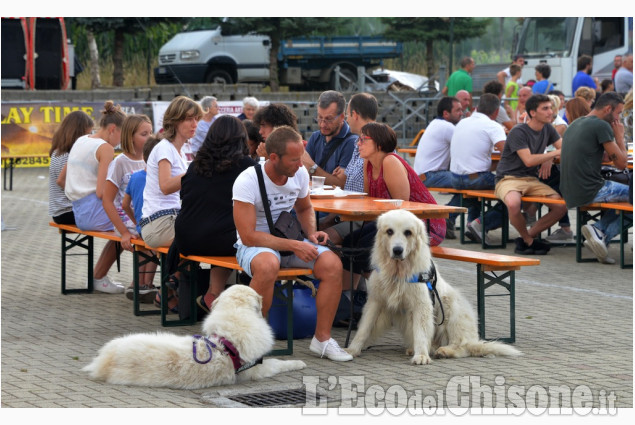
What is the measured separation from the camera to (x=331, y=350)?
21.5 ft

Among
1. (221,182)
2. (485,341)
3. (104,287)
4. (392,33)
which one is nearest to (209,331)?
(221,182)

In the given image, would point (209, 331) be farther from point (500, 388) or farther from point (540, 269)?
point (540, 269)

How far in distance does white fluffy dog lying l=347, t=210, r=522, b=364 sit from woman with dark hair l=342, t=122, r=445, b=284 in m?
0.79

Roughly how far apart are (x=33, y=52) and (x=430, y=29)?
1464 cm

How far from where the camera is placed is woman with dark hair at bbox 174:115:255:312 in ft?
22.7

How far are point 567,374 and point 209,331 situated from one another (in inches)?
81.2

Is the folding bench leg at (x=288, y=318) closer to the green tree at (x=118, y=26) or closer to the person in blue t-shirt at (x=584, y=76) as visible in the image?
the person in blue t-shirt at (x=584, y=76)

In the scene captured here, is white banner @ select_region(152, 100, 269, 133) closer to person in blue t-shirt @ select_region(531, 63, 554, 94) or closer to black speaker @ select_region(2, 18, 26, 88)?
person in blue t-shirt @ select_region(531, 63, 554, 94)

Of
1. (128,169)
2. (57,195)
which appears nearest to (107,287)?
(57,195)

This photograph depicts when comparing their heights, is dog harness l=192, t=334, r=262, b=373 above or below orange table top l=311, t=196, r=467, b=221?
below

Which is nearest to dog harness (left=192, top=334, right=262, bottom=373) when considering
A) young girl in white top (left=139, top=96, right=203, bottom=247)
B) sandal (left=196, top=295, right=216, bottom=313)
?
sandal (left=196, top=295, right=216, bottom=313)

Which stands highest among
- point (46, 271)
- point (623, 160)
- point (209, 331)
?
point (623, 160)

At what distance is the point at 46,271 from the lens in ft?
34.7

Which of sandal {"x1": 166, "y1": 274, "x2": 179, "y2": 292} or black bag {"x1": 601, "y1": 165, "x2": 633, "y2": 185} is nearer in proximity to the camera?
sandal {"x1": 166, "y1": 274, "x2": 179, "y2": 292}
